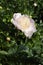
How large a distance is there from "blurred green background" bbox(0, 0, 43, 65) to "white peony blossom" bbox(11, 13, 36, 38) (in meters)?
A: 0.09

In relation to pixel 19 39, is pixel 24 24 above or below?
above

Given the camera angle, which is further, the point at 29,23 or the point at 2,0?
the point at 2,0

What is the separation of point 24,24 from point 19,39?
135 mm

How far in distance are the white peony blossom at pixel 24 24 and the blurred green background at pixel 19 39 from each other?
0.30ft

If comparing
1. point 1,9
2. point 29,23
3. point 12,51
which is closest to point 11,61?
point 12,51

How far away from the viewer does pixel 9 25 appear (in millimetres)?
1982

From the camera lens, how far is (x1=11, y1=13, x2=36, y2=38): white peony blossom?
6.03 feet

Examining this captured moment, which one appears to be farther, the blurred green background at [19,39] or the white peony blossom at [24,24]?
A: the white peony blossom at [24,24]

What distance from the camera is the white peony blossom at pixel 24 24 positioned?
1.84 meters

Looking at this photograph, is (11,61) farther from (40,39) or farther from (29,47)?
(40,39)

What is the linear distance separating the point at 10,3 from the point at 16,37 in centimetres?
43

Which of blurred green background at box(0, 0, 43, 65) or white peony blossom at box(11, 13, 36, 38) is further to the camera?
white peony blossom at box(11, 13, 36, 38)

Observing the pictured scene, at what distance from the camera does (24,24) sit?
1.88 metres

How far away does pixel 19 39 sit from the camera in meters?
1.94
